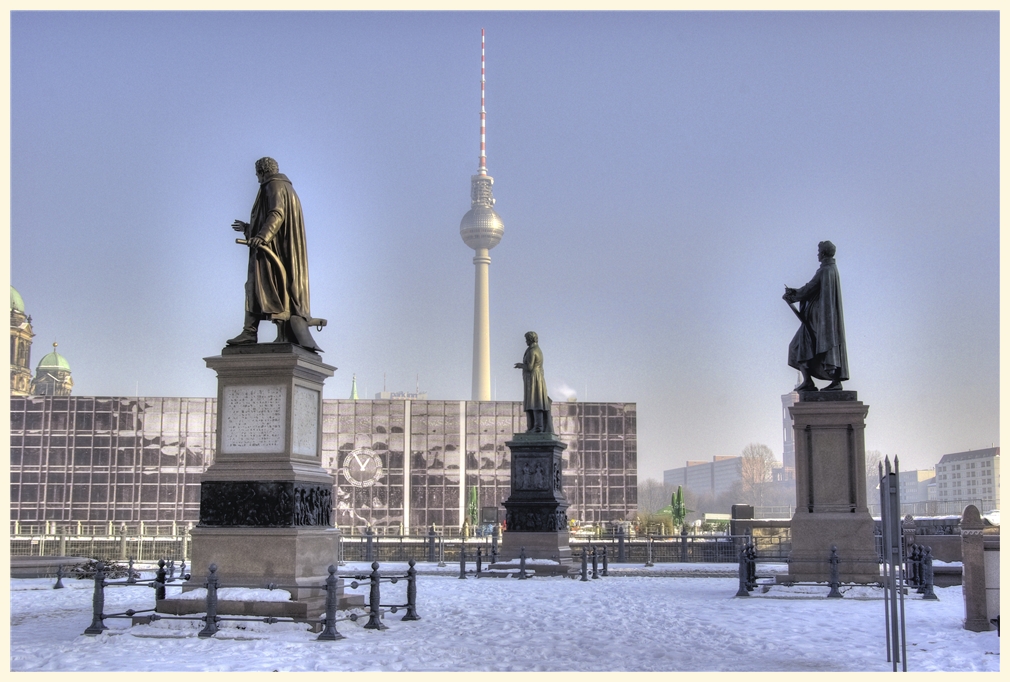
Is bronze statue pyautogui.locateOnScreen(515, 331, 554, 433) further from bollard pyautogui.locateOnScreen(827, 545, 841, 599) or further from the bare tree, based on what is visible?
the bare tree

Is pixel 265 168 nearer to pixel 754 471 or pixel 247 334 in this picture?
pixel 247 334

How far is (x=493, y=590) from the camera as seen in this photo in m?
19.2

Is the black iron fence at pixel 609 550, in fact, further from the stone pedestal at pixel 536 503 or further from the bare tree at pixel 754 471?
the bare tree at pixel 754 471

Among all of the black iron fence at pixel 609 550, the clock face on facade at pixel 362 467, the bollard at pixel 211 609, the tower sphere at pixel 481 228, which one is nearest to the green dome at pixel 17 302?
the clock face on facade at pixel 362 467

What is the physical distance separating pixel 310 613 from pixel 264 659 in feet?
6.65

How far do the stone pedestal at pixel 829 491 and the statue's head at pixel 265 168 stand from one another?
29.3ft

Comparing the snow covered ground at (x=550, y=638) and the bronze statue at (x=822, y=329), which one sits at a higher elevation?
the bronze statue at (x=822, y=329)

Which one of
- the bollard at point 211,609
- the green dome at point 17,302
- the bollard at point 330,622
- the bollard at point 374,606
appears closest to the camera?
the bollard at point 330,622

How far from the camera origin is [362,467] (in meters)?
85.4

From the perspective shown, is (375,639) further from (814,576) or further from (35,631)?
(814,576)

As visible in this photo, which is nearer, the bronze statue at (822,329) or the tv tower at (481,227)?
the bronze statue at (822,329)

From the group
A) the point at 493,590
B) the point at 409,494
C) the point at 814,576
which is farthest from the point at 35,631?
the point at 409,494

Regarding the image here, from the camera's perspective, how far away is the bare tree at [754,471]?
17062 centimetres

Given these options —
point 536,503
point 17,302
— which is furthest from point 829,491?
point 17,302
